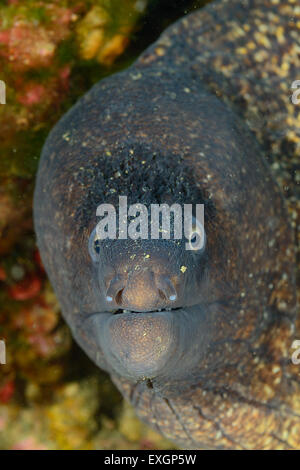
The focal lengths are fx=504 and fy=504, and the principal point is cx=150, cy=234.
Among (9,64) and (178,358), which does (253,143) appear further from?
(9,64)

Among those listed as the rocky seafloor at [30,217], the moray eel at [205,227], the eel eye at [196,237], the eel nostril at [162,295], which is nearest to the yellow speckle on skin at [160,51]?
the moray eel at [205,227]

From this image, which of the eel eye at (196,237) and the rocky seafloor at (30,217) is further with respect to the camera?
the rocky seafloor at (30,217)

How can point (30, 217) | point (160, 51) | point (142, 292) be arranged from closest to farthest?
point (142, 292) → point (160, 51) → point (30, 217)

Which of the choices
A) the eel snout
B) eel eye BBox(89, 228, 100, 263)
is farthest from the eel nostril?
eel eye BBox(89, 228, 100, 263)

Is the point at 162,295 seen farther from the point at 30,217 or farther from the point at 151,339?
the point at 30,217

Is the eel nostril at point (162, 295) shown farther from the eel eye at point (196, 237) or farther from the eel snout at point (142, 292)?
the eel eye at point (196, 237)

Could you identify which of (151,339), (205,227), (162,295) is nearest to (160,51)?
(205,227)

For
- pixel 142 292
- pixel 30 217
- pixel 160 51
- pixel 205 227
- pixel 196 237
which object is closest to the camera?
pixel 142 292
